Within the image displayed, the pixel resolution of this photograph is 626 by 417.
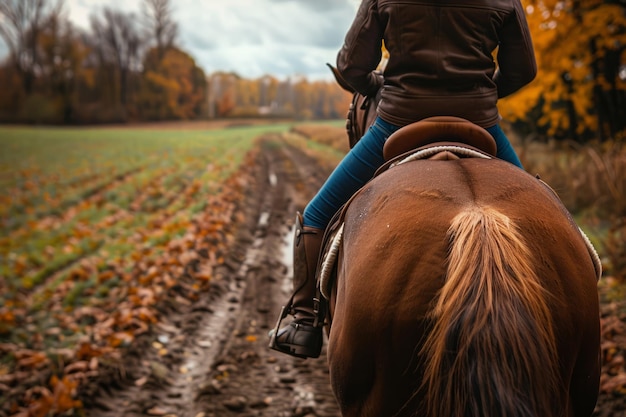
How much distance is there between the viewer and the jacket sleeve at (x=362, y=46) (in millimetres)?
2393

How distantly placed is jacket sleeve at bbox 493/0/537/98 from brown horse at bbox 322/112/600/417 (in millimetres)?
877

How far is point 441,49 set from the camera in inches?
86.6

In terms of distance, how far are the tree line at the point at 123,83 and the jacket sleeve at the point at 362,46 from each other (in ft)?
51.4

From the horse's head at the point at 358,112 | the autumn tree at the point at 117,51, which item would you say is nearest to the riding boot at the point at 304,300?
the horse's head at the point at 358,112

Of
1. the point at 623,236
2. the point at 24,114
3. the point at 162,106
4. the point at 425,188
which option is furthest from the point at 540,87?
the point at 162,106

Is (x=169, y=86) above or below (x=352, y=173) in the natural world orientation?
above

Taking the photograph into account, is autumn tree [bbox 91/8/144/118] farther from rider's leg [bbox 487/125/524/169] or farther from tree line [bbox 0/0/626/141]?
rider's leg [bbox 487/125/524/169]

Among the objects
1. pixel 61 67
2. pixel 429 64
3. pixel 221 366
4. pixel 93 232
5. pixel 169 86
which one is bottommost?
pixel 221 366

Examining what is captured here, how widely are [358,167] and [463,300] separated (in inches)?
47.6

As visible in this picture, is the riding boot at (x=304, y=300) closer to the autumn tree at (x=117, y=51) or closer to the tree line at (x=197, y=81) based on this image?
the tree line at (x=197, y=81)

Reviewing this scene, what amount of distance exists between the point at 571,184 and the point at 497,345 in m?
8.80

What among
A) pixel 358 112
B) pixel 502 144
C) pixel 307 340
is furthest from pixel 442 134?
pixel 307 340

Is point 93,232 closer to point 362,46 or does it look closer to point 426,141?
point 362,46

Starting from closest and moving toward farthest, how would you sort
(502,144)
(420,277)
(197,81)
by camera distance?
1. (420,277)
2. (502,144)
3. (197,81)
